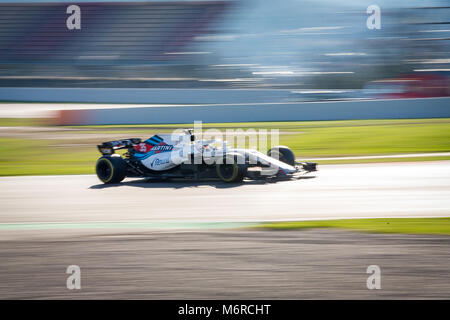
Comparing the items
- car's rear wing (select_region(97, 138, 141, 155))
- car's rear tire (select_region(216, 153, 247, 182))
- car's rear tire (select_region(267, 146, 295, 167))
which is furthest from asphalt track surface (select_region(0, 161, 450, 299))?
car's rear wing (select_region(97, 138, 141, 155))

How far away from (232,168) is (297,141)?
24.0ft

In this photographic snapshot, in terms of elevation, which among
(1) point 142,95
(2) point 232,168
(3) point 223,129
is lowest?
(2) point 232,168

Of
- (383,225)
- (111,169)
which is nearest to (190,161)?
(111,169)

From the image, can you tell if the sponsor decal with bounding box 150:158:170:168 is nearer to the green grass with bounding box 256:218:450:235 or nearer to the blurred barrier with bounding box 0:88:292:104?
the green grass with bounding box 256:218:450:235

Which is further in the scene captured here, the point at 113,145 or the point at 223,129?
the point at 223,129

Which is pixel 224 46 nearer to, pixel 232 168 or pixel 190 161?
pixel 190 161

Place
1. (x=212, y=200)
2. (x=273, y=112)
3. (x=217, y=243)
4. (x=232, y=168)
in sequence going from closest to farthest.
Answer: (x=217, y=243) < (x=212, y=200) < (x=232, y=168) < (x=273, y=112)

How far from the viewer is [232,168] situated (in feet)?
30.2

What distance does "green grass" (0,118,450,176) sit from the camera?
13500 mm

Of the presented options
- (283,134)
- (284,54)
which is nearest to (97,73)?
(284,54)

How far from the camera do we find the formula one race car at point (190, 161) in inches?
365

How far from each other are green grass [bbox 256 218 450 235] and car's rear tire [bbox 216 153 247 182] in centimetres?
277

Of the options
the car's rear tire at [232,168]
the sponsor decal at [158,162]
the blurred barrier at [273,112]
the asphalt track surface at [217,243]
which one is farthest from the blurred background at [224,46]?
the asphalt track surface at [217,243]

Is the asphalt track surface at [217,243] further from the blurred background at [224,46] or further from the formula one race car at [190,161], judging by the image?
the blurred background at [224,46]
